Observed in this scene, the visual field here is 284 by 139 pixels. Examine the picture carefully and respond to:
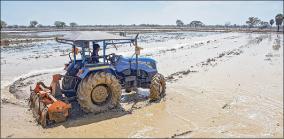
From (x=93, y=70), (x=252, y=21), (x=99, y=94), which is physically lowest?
(x=99, y=94)

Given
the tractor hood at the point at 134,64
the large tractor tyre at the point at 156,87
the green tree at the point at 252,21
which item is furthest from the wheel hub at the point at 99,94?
the green tree at the point at 252,21

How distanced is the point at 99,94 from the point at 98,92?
0.23 ft

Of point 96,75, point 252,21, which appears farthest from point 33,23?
point 96,75

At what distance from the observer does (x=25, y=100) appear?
11648 millimetres

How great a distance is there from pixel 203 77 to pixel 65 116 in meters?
9.08

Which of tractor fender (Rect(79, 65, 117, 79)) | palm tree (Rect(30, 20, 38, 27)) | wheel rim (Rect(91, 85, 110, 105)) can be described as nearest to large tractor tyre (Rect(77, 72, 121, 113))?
wheel rim (Rect(91, 85, 110, 105))

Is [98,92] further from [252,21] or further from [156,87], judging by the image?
[252,21]

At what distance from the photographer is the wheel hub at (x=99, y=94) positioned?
388 inches

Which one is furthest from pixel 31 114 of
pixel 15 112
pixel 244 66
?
pixel 244 66

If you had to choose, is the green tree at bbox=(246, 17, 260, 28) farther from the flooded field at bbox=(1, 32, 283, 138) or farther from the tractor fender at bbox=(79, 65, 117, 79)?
the tractor fender at bbox=(79, 65, 117, 79)

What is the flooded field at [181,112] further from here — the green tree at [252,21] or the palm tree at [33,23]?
the palm tree at [33,23]

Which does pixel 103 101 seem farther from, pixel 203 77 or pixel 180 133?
pixel 203 77

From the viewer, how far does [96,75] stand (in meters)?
9.62

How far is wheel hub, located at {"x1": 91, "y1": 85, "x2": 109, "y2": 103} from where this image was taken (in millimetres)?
9843
